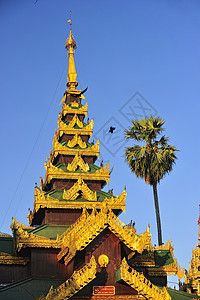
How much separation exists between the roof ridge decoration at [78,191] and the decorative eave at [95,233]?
5.53 meters

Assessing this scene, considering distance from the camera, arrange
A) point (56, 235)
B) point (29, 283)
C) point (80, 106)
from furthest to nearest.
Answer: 1. point (80, 106)
2. point (56, 235)
3. point (29, 283)

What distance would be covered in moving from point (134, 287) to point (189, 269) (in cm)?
1052

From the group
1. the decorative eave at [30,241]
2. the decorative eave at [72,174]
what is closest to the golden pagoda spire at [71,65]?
the decorative eave at [72,174]

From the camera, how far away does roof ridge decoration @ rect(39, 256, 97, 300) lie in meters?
35.6

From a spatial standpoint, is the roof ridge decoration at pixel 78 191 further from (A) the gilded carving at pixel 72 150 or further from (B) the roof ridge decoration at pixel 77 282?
(B) the roof ridge decoration at pixel 77 282

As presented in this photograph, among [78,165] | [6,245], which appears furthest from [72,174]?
[6,245]

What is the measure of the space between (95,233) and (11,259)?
24.5ft

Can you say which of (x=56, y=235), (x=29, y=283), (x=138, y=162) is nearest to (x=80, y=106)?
(x=138, y=162)

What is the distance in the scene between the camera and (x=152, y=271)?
Result: 42.6 meters

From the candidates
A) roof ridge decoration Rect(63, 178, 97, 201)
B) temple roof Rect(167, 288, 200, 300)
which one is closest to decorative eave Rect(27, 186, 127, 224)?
roof ridge decoration Rect(63, 178, 97, 201)

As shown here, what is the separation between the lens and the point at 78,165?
47656 mm

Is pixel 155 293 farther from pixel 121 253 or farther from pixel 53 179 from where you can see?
pixel 53 179

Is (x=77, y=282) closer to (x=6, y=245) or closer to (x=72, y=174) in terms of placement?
(x=6, y=245)

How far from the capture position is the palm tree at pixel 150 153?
5319 cm
